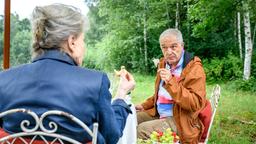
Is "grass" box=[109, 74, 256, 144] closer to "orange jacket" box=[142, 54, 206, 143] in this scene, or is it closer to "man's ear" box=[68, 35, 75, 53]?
"orange jacket" box=[142, 54, 206, 143]

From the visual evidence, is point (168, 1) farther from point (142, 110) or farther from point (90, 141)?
point (90, 141)

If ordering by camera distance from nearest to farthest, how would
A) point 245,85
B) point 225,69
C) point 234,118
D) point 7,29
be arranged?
point 7,29 < point 234,118 < point 245,85 < point 225,69

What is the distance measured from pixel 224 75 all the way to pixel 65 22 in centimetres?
1077

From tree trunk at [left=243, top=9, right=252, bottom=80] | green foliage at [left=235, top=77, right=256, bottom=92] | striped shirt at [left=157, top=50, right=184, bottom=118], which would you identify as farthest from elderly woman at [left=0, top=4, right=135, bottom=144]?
tree trunk at [left=243, top=9, right=252, bottom=80]

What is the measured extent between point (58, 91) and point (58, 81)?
3 cm

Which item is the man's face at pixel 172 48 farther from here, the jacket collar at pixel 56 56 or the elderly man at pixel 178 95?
the jacket collar at pixel 56 56

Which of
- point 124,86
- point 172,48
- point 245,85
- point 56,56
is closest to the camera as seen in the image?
point 56,56

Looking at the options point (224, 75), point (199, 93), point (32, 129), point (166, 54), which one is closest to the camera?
point (32, 129)

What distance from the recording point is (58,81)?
1.35 metres

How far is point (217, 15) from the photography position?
8555mm

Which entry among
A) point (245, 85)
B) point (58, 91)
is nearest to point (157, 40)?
point (245, 85)

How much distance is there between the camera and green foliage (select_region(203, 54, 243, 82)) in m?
11.6

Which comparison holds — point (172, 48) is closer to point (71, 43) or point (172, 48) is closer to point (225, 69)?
point (71, 43)

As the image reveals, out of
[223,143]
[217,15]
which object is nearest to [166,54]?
[223,143]
